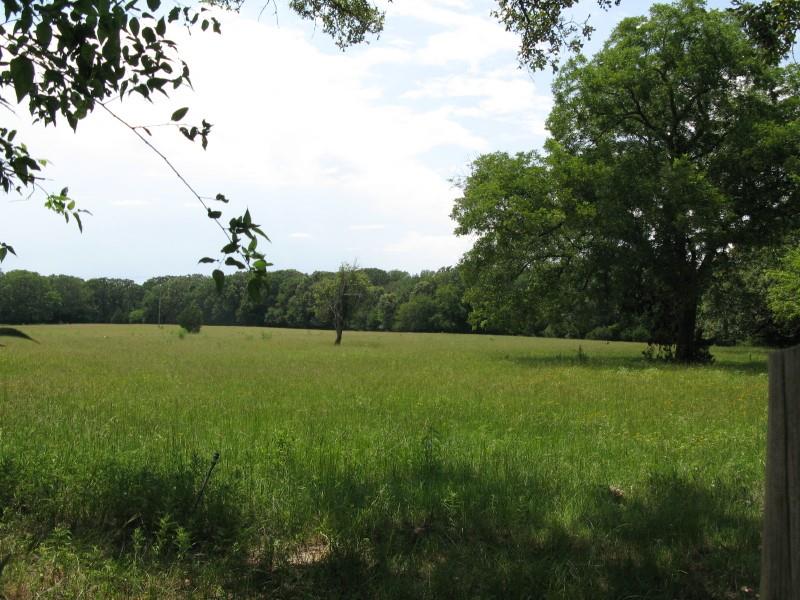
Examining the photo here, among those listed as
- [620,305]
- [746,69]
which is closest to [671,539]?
[620,305]

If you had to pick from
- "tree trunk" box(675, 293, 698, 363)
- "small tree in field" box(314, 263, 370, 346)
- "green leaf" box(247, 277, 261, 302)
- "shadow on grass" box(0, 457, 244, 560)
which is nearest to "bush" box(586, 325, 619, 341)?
"small tree in field" box(314, 263, 370, 346)

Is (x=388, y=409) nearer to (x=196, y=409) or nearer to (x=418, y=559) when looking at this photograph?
(x=196, y=409)

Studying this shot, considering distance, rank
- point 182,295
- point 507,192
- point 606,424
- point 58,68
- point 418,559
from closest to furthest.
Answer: point 58,68 → point 418,559 → point 606,424 → point 507,192 → point 182,295

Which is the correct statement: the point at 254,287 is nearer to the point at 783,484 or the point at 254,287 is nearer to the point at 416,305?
the point at 783,484

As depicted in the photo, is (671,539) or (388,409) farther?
(388,409)

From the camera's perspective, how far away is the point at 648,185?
23.3 metres

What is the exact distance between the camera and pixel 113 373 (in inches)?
693

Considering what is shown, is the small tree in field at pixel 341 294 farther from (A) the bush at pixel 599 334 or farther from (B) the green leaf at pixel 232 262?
(B) the green leaf at pixel 232 262

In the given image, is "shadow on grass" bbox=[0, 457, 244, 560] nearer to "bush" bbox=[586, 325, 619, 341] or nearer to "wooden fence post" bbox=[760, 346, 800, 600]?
"wooden fence post" bbox=[760, 346, 800, 600]

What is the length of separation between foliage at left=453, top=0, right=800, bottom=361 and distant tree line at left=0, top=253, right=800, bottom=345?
1173mm

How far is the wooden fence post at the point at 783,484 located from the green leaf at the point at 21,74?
309 centimetres

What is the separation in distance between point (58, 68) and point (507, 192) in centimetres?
2440

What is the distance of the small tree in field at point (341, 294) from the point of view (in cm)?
4769

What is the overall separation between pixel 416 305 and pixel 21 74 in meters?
107
